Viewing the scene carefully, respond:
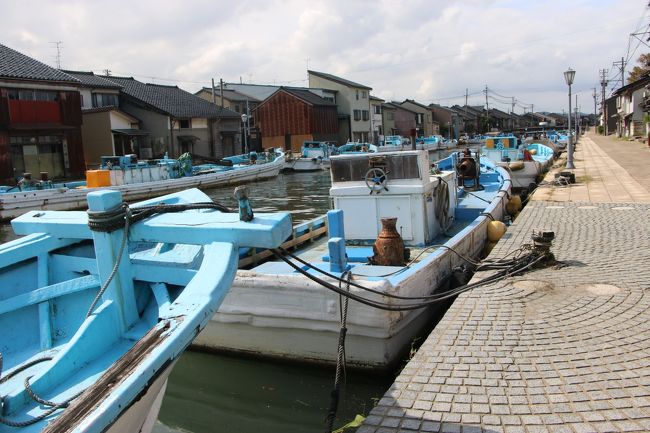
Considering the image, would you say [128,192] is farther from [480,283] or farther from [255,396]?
[480,283]

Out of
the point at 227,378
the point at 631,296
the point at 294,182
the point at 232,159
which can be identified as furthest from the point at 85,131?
the point at 631,296

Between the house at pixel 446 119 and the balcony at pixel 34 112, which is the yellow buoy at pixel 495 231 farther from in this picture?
the house at pixel 446 119

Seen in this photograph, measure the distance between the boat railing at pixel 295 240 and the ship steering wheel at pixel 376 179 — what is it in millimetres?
1350

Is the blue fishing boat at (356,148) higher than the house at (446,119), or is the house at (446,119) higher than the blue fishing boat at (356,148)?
the house at (446,119)

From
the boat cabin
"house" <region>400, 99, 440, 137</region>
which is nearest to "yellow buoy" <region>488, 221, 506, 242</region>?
the boat cabin

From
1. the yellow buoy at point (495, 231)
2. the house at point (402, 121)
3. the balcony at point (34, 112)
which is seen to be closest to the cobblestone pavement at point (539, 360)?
the yellow buoy at point (495, 231)

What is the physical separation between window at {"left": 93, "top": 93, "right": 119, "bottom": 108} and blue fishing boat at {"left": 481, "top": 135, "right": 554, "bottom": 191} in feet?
86.7

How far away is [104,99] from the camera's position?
37625 mm

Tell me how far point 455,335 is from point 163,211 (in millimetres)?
2973

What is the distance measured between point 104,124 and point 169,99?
298 inches

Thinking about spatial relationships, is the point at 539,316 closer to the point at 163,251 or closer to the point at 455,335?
the point at 455,335

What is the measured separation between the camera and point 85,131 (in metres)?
35.0

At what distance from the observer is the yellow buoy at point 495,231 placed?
31.3 ft

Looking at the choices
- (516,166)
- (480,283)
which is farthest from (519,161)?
(480,283)
